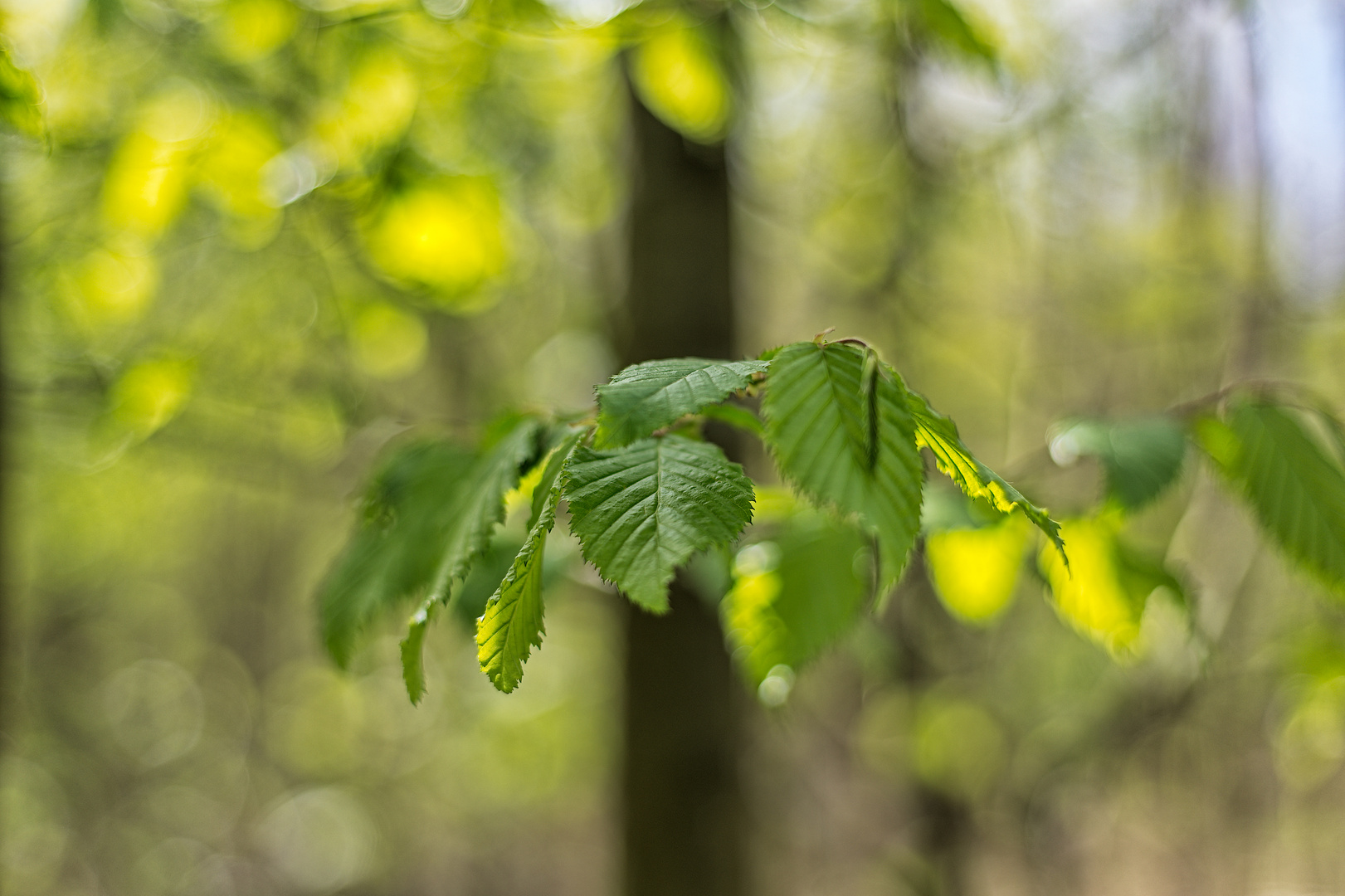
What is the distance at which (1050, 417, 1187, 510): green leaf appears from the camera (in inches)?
33.5

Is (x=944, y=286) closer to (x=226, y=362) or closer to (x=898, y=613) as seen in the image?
(x=898, y=613)

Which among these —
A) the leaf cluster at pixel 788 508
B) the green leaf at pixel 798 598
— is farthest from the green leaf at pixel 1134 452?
the green leaf at pixel 798 598

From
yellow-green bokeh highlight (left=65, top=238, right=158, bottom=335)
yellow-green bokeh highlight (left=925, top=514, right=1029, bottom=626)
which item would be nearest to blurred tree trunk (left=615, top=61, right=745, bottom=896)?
yellow-green bokeh highlight (left=925, top=514, right=1029, bottom=626)

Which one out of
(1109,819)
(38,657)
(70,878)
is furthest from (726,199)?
(38,657)

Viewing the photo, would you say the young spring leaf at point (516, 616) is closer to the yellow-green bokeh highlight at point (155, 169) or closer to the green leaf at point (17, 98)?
the green leaf at point (17, 98)

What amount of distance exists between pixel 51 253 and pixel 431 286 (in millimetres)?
1242

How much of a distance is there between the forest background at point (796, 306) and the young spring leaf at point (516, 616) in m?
0.43

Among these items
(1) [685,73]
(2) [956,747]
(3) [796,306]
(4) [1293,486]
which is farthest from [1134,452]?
(3) [796,306]

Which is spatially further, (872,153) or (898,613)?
(872,153)

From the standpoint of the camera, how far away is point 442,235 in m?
1.61

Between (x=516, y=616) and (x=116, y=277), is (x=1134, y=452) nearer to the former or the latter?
(x=516, y=616)

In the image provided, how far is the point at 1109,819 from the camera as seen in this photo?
454cm

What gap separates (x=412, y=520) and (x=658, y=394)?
0.43m

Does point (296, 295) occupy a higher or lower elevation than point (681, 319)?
lower
